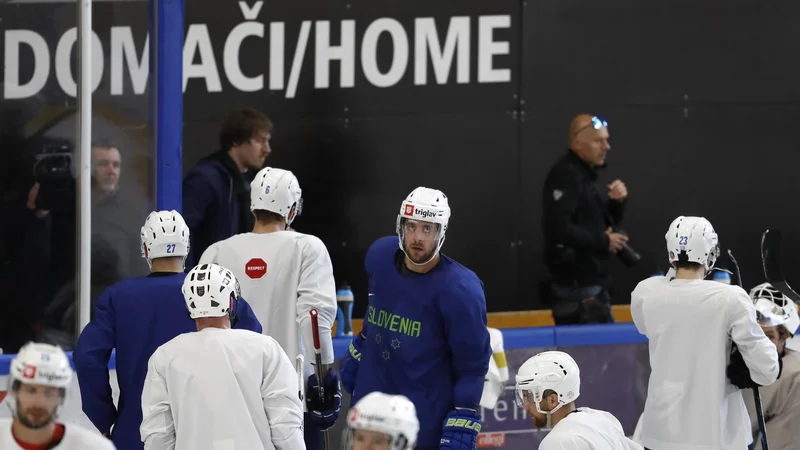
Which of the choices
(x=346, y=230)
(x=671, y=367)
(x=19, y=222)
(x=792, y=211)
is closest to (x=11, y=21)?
(x=19, y=222)

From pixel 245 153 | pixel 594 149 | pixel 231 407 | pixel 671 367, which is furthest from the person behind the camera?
pixel 594 149

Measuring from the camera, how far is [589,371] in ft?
25.5

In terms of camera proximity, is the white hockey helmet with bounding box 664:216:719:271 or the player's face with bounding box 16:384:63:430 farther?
the white hockey helmet with bounding box 664:216:719:271

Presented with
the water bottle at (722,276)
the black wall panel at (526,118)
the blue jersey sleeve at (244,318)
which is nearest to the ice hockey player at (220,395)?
the blue jersey sleeve at (244,318)

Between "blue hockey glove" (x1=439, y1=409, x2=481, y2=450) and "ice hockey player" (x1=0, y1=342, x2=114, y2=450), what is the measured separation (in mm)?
1516

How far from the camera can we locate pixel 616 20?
354 inches

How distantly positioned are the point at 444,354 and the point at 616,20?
429 centimetres

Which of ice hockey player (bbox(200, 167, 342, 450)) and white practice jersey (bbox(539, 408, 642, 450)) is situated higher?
ice hockey player (bbox(200, 167, 342, 450))

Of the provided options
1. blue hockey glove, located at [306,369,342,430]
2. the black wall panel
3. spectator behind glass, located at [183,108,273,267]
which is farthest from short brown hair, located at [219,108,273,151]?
blue hockey glove, located at [306,369,342,430]

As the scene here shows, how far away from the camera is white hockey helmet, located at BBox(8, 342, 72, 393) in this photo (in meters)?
3.85

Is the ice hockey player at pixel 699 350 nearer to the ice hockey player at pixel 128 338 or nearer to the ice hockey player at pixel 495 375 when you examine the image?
the ice hockey player at pixel 495 375

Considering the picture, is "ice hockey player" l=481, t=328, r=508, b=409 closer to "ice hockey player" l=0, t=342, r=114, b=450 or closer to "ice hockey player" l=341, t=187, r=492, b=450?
"ice hockey player" l=341, t=187, r=492, b=450

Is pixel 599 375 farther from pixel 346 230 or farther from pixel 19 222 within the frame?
pixel 19 222

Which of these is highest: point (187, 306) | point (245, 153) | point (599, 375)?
point (245, 153)
